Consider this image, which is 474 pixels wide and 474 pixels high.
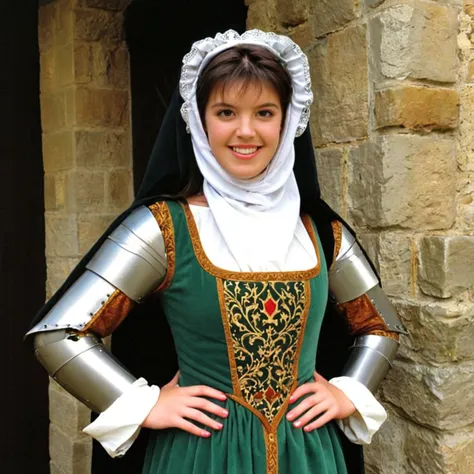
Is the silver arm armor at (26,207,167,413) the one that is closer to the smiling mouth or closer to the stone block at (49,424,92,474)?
the smiling mouth

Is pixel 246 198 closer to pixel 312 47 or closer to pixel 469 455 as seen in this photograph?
pixel 312 47

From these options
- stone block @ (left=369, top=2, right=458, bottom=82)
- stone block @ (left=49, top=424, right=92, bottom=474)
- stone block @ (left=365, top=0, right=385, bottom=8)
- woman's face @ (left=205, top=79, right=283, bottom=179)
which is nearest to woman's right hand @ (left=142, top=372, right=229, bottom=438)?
woman's face @ (left=205, top=79, right=283, bottom=179)

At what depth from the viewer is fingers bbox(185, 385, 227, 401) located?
129 cm

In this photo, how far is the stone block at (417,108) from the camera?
1605mm

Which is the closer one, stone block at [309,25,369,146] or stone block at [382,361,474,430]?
stone block at [382,361,474,430]

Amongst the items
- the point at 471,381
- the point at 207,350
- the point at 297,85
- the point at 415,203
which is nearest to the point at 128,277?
the point at 207,350

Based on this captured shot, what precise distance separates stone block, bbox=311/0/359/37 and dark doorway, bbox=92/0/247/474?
836mm

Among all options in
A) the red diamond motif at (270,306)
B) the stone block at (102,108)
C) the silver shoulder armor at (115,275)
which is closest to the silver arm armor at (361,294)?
the red diamond motif at (270,306)

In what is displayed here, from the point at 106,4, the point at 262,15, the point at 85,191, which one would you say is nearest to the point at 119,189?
the point at 85,191

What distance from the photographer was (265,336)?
131 cm

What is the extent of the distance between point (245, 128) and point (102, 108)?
1.82 metres

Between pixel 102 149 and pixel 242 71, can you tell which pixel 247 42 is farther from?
pixel 102 149

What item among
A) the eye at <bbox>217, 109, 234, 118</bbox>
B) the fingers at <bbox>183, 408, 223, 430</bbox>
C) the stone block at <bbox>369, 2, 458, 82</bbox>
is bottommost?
the fingers at <bbox>183, 408, 223, 430</bbox>

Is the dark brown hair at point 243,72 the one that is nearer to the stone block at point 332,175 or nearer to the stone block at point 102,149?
the stone block at point 332,175
